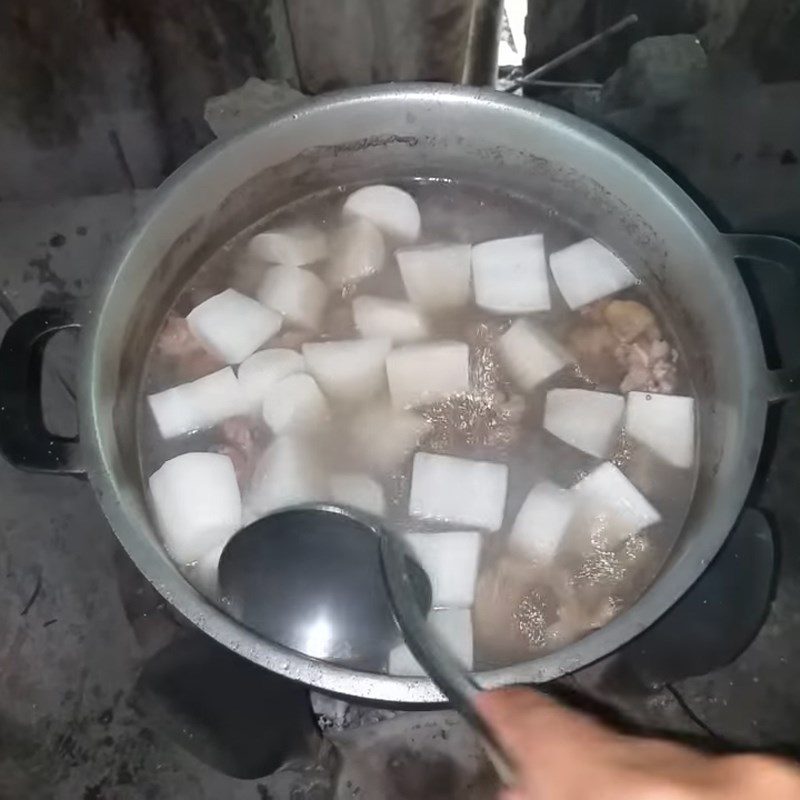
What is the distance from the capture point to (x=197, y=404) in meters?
1.04

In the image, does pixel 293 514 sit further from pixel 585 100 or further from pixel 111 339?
pixel 585 100

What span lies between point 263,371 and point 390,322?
171 millimetres

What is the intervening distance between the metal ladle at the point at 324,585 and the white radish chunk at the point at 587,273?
425mm

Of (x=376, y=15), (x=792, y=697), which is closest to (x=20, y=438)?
(x=376, y=15)

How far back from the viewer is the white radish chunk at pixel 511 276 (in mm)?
1104

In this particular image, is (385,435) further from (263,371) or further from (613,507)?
(613,507)

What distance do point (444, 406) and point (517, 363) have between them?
0.11 meters

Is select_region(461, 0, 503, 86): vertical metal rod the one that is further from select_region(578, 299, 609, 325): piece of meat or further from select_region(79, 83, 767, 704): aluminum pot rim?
select_region(79, 83, 767, 704): aluminum pot rim

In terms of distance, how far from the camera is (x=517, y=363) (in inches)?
41.9

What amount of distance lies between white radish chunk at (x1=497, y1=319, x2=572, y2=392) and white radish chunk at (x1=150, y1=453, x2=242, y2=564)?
0.36 metres

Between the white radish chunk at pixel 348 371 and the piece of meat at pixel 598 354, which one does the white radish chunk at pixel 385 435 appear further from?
the piece of meat at pixel 598 354

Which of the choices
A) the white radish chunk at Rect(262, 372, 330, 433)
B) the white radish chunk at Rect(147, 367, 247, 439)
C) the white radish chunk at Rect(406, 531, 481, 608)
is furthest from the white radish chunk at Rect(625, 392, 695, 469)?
the white radish chunk at Rect(147, 367, 247, 439)

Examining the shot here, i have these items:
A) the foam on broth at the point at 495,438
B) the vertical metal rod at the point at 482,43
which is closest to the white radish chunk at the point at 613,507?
the foam on broth at the point at 495,438

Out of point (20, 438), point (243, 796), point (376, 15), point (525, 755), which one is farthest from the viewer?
point (376, 15)
